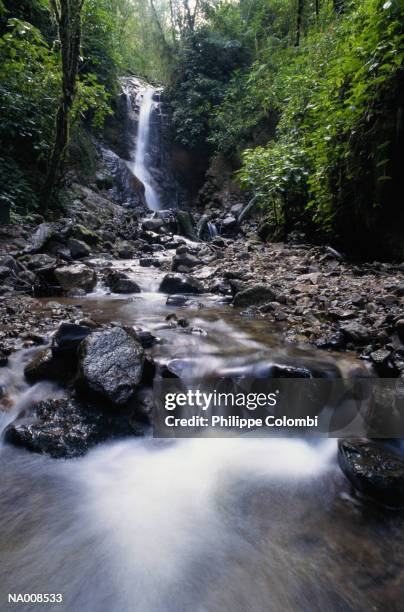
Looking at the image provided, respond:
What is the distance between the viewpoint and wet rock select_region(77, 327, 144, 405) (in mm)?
2535

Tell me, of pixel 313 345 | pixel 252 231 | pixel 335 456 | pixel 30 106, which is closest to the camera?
pixel 335 456

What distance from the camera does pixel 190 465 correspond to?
236cm

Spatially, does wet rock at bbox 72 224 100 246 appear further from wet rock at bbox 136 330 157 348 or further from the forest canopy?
wet rock at bbox 136 330 157 348

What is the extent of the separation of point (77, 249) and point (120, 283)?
2.22 meters

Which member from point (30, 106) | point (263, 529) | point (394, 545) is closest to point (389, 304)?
point (394, 545)

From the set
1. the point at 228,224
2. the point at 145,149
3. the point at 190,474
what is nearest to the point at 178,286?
the point at 190,474

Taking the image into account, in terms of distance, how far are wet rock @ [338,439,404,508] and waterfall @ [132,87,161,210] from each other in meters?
14.2

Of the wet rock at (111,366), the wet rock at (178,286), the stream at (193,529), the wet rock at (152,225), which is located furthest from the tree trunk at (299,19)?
the stream at (193,529)

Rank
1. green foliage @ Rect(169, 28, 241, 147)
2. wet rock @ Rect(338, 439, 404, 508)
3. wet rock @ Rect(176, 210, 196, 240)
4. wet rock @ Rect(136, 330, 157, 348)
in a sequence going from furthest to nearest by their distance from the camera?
green foliage @ Rect(169, 28, 241, 147) → wet rock @ Rect(176, 210, 196, 240) → wet rock @ Rect(136, 330, 157, 348) → wet rock @ Rect(338, 439, 404, 508)

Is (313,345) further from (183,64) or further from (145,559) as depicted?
(183,64)

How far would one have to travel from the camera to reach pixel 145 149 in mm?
17391

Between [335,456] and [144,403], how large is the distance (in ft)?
4.59

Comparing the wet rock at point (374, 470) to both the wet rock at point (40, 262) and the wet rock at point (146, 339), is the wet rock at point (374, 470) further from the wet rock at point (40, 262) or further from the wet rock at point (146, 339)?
the wet rock at point (40, 262)

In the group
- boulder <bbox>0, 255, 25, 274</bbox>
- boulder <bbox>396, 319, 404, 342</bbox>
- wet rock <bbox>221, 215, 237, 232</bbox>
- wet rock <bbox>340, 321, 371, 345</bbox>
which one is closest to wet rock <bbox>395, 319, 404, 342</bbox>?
boulder <bbox>396, 319, 404, 342</bbox>
